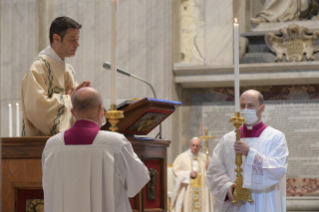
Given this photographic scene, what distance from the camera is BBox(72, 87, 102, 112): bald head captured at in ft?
9.40

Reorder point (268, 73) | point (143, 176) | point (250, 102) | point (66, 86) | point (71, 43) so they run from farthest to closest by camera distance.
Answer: point (268, 73) → point (250, 102) → point (66, 86) → point (71, 43) → point (143, 176)

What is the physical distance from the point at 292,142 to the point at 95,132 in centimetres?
683

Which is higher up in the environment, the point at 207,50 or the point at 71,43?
the point at 207,50

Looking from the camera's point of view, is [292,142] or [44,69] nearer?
[44,69]

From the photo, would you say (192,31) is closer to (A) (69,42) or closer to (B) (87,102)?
(A) (69,42)

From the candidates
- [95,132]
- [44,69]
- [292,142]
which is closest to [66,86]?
[44,69]

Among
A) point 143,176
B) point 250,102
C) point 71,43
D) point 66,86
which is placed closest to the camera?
point 143,176

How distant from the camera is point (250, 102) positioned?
471cm

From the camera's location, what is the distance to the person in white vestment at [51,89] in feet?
12.1

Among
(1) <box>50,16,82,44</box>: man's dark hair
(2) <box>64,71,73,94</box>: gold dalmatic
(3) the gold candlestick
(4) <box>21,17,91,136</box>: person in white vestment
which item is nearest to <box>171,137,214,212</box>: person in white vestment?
(3) the gold candlestick

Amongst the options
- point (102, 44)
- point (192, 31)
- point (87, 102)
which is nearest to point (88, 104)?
point (87, 102)

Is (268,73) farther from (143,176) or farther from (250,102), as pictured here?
(143,176)

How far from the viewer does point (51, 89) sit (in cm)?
394

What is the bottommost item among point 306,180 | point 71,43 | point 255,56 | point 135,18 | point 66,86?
point 306,180
